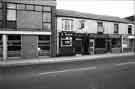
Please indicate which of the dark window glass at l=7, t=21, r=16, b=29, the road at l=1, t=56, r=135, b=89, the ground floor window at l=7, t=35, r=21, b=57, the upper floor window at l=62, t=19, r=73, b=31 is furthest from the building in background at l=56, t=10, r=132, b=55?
the road at l=1, t=56, r=135, b=89

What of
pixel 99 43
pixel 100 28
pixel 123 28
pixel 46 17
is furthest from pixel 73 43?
pixel 123 28

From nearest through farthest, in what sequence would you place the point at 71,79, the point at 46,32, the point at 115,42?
1. the point at 71,79
2. the point at 46,32
3. the point at 115,42

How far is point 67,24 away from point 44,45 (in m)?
5.34

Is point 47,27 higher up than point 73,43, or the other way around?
point 47,27

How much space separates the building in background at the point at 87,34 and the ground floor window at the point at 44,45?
1.66 m

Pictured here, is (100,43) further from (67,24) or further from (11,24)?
(11,24)

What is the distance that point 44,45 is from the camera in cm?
1480

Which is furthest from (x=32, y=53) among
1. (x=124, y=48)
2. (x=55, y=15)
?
(x=124, y=48)

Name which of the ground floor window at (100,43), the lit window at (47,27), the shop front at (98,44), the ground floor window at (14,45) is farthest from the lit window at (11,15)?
the ground floor window at (100,43)

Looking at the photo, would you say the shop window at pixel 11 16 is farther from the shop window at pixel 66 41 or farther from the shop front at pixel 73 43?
the shop window at pixel 66 41

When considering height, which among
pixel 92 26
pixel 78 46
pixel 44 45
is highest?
pixel 92 26

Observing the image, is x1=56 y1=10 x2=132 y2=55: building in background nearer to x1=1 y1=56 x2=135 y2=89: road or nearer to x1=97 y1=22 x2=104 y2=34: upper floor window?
x1=97 y1=22 x2=104 y2=34: upper floor window

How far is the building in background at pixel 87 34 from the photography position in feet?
51.8

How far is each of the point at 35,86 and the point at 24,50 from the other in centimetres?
1027
